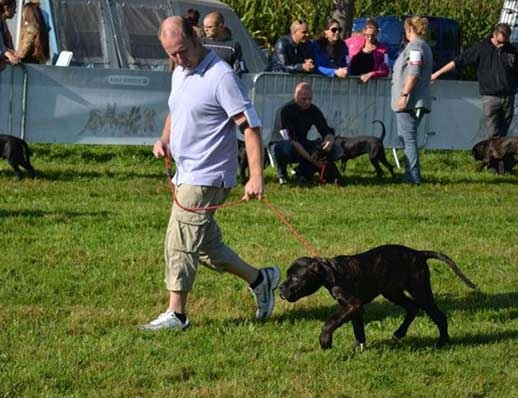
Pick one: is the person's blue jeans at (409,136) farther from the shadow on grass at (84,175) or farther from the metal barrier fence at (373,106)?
the shadow on grass at (84,175)

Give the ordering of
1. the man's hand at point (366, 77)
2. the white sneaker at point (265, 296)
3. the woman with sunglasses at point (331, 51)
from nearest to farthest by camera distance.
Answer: the white sneaker at point (265, 296) → the man's hand at point (366, 77) → the woman with sunglasses at point (331, 51)

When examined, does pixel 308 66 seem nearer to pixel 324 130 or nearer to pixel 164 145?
pixel 324 130

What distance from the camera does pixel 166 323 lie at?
312 inches

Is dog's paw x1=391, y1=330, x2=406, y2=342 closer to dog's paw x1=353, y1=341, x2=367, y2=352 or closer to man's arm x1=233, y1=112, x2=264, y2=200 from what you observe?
dog's paw x1=353, y1=341, x2=367, y2=352

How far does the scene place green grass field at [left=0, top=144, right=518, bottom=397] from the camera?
6953 millimetres

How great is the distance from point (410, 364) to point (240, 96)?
1751 mm

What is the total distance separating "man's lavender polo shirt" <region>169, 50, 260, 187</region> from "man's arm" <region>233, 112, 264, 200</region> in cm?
8

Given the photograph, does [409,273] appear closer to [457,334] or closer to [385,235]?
[457,334]

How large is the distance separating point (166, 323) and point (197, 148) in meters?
1.08

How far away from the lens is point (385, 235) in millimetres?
11820

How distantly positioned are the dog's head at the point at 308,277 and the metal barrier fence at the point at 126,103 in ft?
28.2

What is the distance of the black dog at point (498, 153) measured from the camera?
56.0 feet

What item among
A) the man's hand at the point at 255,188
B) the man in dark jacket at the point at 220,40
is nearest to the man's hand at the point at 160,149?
the man's hand at the point at 255,188

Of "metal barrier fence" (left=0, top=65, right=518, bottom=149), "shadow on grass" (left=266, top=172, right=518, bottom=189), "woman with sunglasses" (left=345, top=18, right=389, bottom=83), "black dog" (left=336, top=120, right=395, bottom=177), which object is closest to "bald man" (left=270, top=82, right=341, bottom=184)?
"shadow on grass" (left=266, top=172, right=518, bottom=189)
